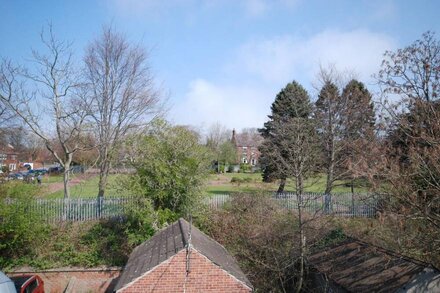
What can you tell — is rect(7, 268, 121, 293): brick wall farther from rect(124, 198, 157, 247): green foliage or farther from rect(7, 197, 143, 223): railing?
rect(7, 197, 143, 223): railing

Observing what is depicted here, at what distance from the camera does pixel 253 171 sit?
71125 mm

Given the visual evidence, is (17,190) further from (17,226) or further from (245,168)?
(245,168)

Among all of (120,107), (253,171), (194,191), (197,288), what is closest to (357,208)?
(194,191)

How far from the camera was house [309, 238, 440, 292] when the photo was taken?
888 cm

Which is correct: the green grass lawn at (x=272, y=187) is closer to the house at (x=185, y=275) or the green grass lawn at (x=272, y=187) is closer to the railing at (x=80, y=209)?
the house at (x=185, y=275)

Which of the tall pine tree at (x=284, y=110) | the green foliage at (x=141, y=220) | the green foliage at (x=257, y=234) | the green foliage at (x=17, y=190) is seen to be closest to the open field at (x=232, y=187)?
the green foliage at (x=141, y=220)

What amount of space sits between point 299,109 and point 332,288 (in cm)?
2174

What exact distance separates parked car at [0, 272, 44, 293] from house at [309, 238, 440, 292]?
9.87m

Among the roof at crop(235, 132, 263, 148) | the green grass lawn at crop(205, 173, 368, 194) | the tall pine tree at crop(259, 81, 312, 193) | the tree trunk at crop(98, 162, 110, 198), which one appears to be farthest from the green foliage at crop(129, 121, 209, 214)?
the roof at crop(235, 132, 263, 148)

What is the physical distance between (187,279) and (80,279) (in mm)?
8989

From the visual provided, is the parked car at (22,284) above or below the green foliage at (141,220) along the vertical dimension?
below

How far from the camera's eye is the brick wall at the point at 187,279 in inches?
359

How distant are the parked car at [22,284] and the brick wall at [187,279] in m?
4.27

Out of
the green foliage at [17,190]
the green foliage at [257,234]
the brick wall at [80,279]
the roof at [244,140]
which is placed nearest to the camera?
the green foliage at [257,234]
